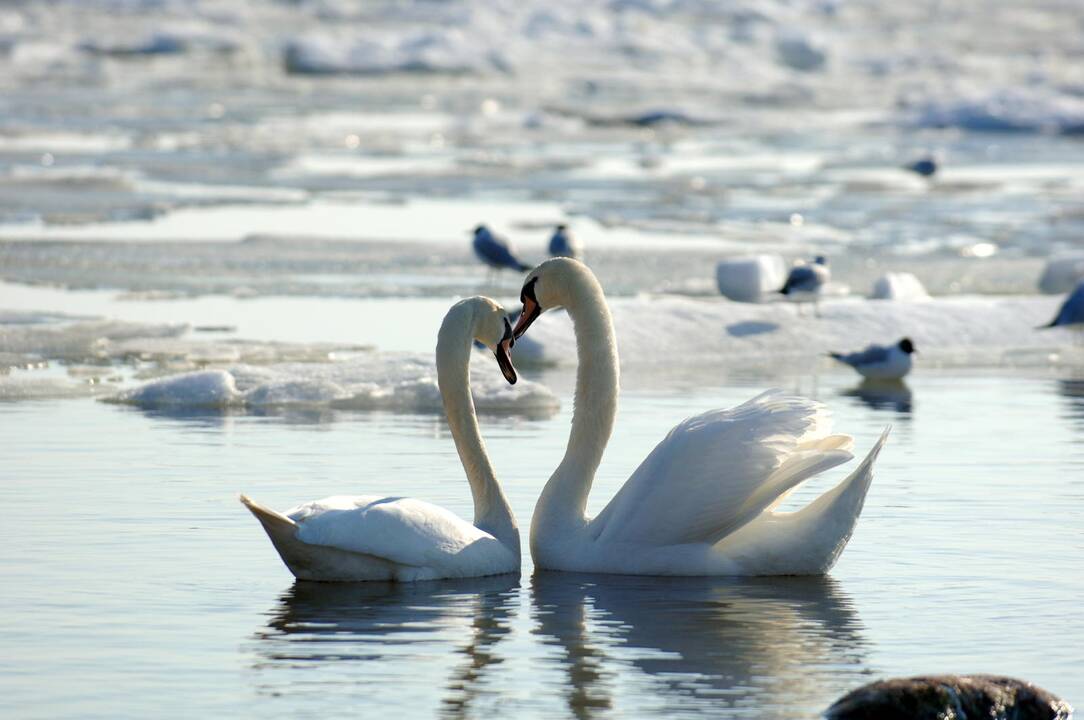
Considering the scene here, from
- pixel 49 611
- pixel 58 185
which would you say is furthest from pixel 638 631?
pixel 58 185

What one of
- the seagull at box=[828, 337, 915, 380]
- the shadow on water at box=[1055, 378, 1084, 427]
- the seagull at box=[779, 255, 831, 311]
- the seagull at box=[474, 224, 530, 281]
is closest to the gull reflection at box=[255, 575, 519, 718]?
the shadow on water at box=[1055, 378, 1084, 427]

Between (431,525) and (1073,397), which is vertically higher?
(1073,397)

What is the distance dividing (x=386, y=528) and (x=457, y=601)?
1.14 feet

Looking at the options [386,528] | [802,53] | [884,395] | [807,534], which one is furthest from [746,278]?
[802,53]

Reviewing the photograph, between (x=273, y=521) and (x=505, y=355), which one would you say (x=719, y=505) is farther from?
(x=273, y=521)

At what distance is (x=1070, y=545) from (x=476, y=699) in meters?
3.00

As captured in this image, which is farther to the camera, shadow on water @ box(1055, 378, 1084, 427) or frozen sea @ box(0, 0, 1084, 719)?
shadow on water @ box(1055, 378, 1084, 427)

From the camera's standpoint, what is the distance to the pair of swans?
22.7ft

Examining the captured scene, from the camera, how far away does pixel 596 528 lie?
293 inches

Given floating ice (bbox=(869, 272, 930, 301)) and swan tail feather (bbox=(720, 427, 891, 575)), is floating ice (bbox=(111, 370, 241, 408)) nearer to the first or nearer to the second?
swan tail feather (bbox=(720, 427, 891, 575))

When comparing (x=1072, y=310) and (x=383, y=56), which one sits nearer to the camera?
(x=1072, y=310)

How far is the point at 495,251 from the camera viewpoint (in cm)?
1705

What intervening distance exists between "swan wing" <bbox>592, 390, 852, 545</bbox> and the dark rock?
1823 millimetres

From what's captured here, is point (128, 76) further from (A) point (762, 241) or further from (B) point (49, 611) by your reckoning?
(B) point (49, 611)
